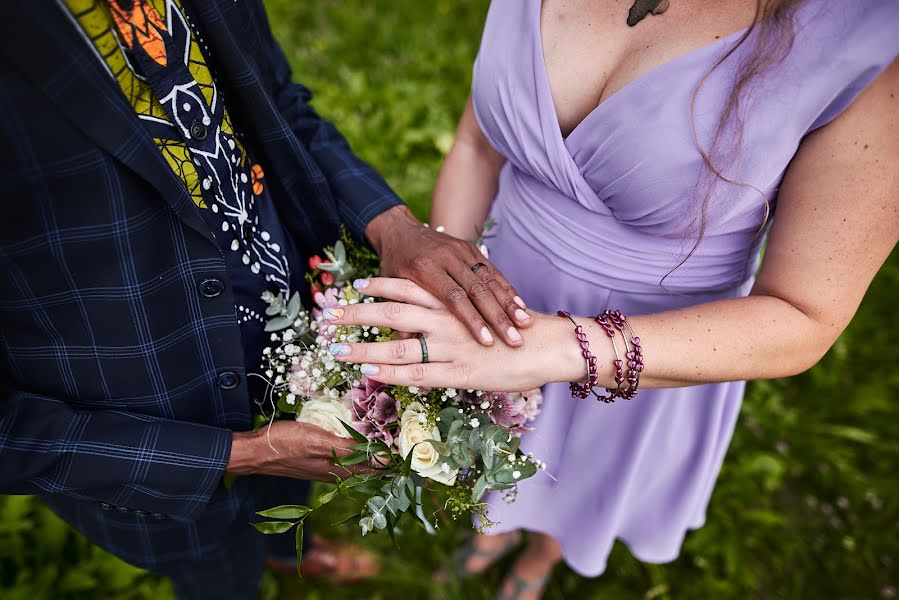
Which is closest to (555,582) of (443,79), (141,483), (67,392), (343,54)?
(141,483)

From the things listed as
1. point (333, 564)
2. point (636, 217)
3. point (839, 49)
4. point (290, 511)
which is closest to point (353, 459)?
point (290, 511)

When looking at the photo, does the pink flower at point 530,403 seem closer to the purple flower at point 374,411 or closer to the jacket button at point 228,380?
the purple flower at point 374,411

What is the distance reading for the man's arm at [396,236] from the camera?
1341 mm

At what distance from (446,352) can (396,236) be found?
1.46ft

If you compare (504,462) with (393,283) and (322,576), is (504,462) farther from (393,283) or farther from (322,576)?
(322,576)

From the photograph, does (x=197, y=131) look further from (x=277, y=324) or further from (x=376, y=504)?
(x=376, y=504)

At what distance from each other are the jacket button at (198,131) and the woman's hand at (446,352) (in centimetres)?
46

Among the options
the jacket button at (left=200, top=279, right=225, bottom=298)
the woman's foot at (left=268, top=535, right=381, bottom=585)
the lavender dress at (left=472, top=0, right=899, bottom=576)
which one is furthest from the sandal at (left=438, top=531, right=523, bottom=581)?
the jacket button at (left=200, top=279, right=225, bottom=298)

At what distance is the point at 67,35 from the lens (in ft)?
3.50

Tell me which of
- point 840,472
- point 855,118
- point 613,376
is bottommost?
point 840,472

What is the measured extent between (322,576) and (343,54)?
3.91 metres

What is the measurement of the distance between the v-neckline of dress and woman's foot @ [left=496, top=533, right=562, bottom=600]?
186 cm

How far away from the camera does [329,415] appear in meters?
1.39

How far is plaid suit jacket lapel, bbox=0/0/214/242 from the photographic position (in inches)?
40.7
